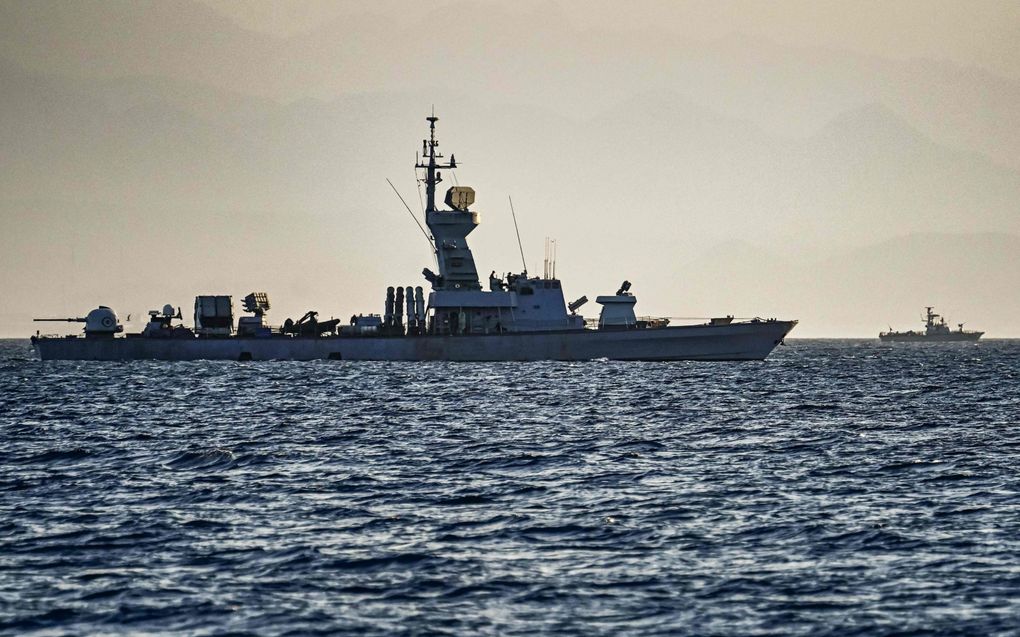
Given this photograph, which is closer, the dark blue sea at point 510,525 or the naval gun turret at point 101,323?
the dark blue sea at point 510,525

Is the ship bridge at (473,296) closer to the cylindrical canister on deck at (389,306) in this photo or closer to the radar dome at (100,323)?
the cylindrical canister on deck at (389,306)

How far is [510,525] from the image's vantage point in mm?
19797

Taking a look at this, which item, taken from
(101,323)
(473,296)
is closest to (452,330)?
(473,296)

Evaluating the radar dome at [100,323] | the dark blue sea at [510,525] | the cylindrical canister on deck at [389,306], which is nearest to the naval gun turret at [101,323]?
the radar dome at [100,323]

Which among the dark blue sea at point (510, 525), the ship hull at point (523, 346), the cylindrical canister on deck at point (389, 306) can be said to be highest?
the cylindrical canister on deck at point (389, 306)

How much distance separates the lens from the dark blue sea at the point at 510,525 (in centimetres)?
1443

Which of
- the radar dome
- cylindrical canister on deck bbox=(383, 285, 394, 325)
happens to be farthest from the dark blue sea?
the radar dome

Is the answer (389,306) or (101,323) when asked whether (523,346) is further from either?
(101,323)

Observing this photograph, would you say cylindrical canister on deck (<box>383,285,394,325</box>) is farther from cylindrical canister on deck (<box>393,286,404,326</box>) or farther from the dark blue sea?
the dark blue sea

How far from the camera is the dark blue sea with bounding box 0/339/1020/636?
1443 cm

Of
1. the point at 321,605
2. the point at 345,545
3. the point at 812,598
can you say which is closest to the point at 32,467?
the point at 345,545

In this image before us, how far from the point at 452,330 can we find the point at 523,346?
6.33 metres

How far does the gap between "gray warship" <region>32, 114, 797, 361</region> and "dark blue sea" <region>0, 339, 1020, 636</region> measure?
47.1 meters

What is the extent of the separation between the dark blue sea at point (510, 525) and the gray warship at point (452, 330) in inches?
1853
